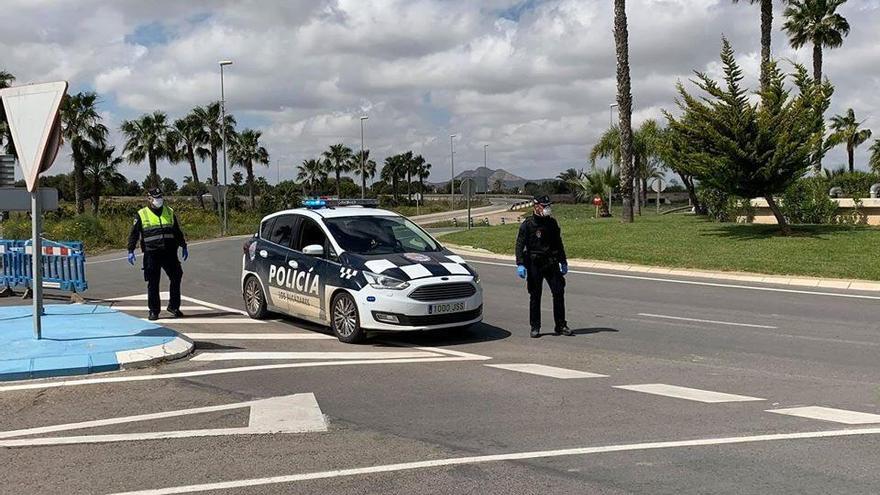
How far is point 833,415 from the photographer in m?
6.29

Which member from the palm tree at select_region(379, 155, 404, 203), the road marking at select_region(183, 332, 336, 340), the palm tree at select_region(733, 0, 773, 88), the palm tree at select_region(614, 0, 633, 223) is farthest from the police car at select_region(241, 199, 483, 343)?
the palm tree at select_region(379, 155, 404, 203)

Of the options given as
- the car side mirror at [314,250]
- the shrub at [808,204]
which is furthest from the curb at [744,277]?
the car side mirror at [314,250]

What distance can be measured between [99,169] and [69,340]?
164 feet

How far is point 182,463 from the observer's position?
16.8 feet

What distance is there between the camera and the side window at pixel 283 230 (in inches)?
452

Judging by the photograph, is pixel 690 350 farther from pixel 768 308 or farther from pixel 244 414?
pixel 244 414

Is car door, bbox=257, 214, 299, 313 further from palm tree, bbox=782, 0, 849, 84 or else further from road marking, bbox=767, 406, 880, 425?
palm tree, bbox=782, 0, 849, 84

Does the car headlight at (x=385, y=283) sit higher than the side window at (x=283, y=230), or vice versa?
the side window at (x=283, y=230)

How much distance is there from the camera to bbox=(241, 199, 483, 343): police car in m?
9.62

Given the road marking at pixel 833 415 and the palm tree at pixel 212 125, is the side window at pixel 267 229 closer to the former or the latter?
the road marking at pixel 833 415

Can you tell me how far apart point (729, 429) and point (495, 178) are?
15458cm

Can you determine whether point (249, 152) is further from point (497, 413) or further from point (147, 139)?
point (497, 413)

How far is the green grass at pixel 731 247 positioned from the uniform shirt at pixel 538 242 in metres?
9.26

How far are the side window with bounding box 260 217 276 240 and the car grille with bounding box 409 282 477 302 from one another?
3389 mm
